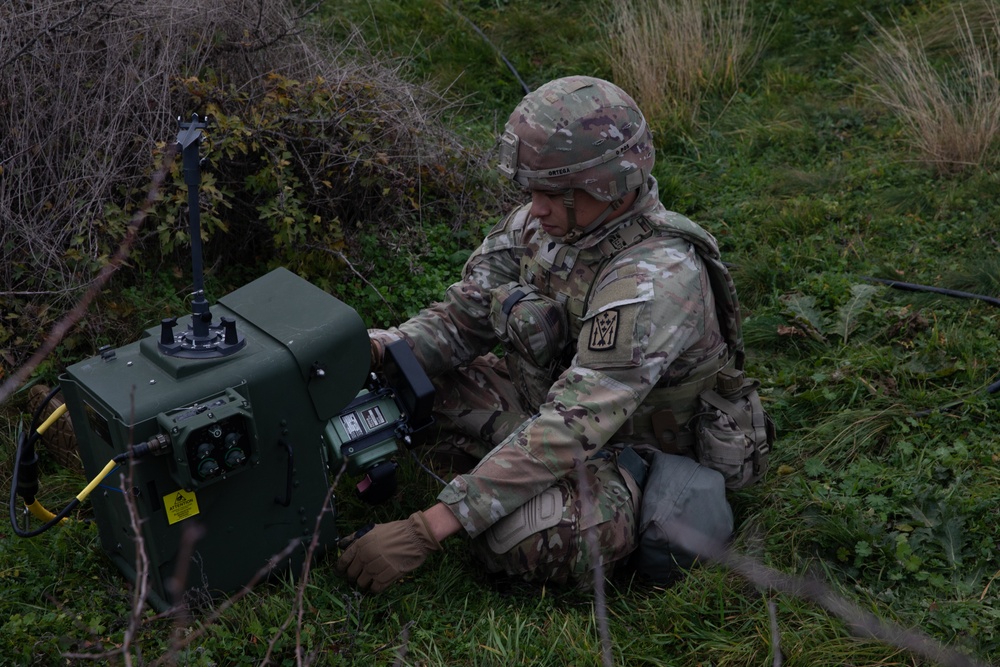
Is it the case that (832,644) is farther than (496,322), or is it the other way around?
(496,322)

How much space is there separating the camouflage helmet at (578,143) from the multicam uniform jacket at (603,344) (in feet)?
0.53

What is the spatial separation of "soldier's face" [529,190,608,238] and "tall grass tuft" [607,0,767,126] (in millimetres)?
3461

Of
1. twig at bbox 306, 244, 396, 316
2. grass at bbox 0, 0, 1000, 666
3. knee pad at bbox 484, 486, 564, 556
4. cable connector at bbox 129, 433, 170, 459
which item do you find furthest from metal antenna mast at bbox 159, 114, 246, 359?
twig at bbox 306, 244, 396, 316

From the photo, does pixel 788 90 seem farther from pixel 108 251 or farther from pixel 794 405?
pixel 108 251

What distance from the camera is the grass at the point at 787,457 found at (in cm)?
300

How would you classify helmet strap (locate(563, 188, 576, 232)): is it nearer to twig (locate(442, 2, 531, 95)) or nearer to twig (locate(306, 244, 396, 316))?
twig (locate(306, 244, 396, 316))

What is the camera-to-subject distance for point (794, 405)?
167 inches

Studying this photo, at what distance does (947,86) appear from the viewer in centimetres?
613

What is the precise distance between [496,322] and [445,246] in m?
1.76

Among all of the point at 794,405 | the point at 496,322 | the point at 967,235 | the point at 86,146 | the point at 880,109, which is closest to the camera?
the point at 496,322

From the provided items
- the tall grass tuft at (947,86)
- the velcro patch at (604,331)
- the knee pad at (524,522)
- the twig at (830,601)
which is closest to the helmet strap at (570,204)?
the velcro patch at (604,331)

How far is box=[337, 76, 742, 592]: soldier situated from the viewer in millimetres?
3170

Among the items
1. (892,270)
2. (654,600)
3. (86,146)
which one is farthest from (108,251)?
(892,270)

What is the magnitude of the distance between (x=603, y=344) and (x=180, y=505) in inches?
54.3
